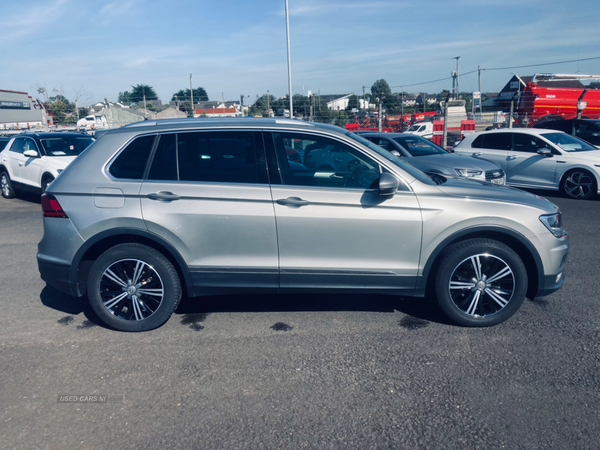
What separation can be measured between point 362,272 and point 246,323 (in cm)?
120

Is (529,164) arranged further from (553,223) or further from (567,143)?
(553,223)

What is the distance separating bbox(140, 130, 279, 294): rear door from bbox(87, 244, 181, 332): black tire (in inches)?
8.7

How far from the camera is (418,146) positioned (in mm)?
11109

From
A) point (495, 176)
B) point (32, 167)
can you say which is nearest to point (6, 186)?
point (32, 167)

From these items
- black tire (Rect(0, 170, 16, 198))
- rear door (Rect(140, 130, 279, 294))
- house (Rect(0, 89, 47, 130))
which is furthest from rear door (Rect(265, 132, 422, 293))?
house (Rect(0, 89, 47, 130))

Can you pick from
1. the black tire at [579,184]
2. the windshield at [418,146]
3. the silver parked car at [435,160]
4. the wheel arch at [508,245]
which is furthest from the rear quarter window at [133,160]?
the black tire at [579,184]

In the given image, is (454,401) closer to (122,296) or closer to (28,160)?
(122,296)

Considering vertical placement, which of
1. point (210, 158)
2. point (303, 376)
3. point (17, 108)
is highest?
point (17, 108)

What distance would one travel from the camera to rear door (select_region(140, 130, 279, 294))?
4.02 metres

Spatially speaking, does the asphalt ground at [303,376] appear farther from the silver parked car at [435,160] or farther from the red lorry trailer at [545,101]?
the red lorry trailer at [545,101]

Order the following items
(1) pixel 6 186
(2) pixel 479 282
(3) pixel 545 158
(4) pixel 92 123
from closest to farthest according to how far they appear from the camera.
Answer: (2) pixel 479 282 < (3) pixel 545 158 < (1) pixel 6 186 < (4) pixel 92 123

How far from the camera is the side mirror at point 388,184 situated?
388 centimetres

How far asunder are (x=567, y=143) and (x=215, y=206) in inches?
390

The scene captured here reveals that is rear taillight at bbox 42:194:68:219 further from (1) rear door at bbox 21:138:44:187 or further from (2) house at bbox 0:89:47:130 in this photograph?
(2) house at bbox 0:89:47:130
